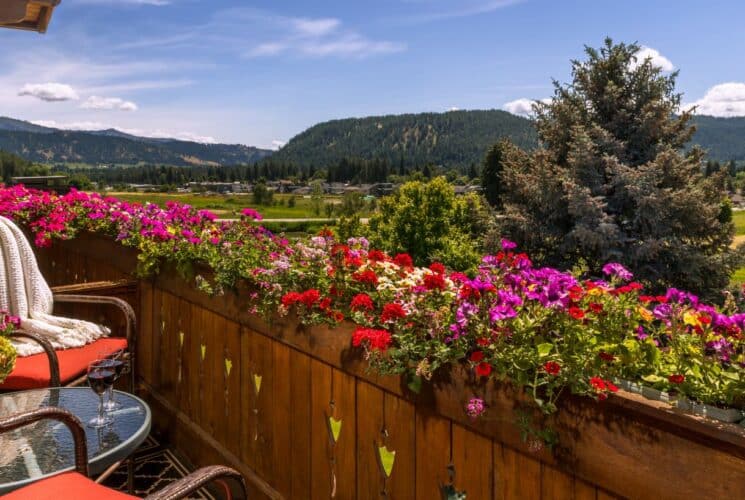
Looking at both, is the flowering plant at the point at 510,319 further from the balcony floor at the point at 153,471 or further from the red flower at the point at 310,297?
the balcony floor at the point at 153,471

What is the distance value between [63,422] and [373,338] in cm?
94

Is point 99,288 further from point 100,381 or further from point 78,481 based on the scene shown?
point 78,481

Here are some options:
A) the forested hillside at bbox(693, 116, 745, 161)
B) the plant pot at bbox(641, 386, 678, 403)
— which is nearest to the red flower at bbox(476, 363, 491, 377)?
the plant pot at bbox(641, 386, 678, 403)

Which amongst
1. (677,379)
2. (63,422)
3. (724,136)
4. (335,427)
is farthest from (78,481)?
(724,136)

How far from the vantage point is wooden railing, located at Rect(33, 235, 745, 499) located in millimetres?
1098

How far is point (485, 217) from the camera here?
82.9 feet

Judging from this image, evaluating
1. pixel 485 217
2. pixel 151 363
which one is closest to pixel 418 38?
pixel 485 217

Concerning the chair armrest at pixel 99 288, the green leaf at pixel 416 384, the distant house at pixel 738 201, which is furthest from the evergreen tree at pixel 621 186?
the distant house at pixel 738 201

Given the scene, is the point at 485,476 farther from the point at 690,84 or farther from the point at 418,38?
the point at 418,38

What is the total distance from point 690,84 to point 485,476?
72.5ft

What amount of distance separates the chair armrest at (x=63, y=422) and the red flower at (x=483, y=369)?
1.21 m

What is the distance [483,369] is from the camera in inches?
54.1

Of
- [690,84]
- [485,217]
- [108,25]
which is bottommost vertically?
[485,217]

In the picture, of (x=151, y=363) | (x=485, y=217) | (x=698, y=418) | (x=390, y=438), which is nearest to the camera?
(x=698, y=418)
